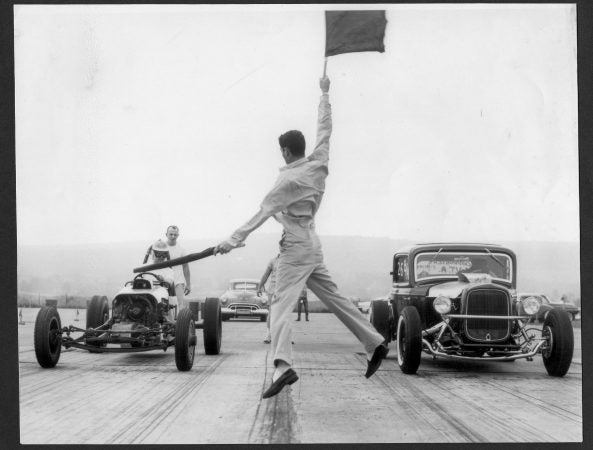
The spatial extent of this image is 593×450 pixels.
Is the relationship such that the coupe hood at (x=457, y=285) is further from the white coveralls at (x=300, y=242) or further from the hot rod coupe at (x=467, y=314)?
the white coveralls at (x=300, y=242)

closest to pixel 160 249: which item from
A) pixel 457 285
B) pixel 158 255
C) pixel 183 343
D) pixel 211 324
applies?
pixel 158 255

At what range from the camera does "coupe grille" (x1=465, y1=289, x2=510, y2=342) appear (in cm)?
903

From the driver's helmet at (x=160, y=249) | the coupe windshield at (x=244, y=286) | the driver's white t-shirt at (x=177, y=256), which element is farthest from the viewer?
the coupe windshield at (x=244, y=286)

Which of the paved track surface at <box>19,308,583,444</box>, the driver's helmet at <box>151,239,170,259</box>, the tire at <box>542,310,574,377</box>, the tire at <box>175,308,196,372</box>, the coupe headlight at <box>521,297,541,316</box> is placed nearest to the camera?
the paved track surface at <box>19,308,583,444</box>

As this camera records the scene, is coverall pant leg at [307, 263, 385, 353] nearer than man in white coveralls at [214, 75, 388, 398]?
No

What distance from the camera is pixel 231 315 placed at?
19141 mm

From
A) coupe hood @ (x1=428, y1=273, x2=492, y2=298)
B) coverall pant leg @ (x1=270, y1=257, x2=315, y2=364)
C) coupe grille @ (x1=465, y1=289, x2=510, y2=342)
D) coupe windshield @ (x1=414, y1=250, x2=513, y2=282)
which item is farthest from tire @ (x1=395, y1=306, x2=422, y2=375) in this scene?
coverall pant leg @ (x1=270, y1=257, x2=315, y2=364)

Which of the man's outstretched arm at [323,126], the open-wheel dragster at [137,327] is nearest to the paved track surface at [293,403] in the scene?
the open-wheel dragster at [137,327]

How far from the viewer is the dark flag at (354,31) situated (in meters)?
6.39

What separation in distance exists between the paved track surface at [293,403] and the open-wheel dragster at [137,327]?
25 cm

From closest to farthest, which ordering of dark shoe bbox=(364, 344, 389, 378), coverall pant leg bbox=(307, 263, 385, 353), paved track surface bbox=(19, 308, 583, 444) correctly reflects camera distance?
1. paved track surface bbox=(19, 308, 583, 444)
2. coverall pant leg bbox=(307, 263, 385, 353)
3. dark shoe bbox=(364, 344, 389, 378)

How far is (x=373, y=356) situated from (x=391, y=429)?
2.16 feet

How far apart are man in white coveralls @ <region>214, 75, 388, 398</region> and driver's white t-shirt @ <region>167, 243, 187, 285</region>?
439 centimetres

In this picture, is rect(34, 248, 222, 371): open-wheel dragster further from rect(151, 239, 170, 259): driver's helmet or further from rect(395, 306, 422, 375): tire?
rect(395, 306, 422, 375): tire
